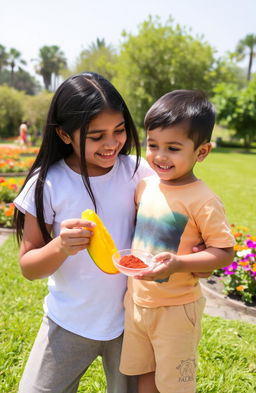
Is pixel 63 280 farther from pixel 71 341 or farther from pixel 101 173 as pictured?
pixel 101 173

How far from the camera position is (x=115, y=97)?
1400 millimetres

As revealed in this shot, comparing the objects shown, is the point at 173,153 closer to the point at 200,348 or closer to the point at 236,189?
the point at 200,348

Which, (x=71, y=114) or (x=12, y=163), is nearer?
(x=71, y=114)

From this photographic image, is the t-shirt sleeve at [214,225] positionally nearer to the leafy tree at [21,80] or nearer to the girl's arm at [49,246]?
the girl's arm at [49,246]

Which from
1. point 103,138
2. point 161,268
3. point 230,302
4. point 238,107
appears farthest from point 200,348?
point 238,107

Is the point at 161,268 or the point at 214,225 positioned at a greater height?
the point at 214,225

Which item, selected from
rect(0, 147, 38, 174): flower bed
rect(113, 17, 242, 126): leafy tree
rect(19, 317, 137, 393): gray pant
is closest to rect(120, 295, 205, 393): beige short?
rect(19, 317, 137, 393): gray pant

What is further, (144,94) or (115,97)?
(144,94)

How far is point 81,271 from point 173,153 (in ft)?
2.02

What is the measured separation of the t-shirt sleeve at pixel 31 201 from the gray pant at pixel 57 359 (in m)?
0.45

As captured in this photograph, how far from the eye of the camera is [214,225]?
135 centimetres

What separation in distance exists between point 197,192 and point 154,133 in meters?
0.31

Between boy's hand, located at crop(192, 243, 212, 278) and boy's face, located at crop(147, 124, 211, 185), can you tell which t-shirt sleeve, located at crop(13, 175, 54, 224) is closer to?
boy's face, located at crop(147, 124, 211, 185)

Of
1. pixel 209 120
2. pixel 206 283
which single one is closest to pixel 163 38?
pixel 206 283
